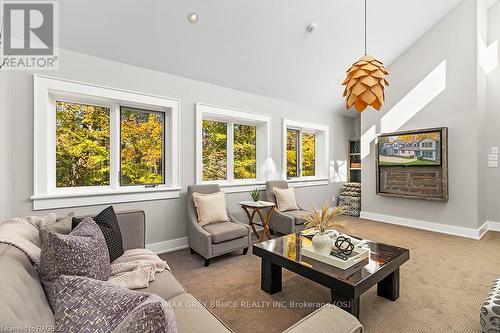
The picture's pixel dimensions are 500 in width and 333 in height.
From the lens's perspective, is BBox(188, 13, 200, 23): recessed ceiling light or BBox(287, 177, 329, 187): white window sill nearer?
BBox(188, 13, 200, 23): recessed ceiling light

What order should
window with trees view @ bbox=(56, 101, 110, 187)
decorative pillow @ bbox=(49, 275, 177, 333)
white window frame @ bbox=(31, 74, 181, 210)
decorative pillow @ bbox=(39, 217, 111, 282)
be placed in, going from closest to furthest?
1. decorative pillow @ bbox=(49, 275, 177, 333)
2. decorative pillow @ bbox=(39, 217, 111, 282)
3. white window frame @ bbox=(31, 74, 181, 210)
4. window with trees view @ bbox=(56, 101, 110, 187)

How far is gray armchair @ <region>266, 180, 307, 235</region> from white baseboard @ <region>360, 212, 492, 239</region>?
219 centimetres

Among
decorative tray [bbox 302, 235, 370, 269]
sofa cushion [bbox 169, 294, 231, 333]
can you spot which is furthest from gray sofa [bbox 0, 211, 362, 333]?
decorative tray [bbox 302, 235, 370, 269]

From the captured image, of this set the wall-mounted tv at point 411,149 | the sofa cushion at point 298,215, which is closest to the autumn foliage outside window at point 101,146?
the sofa cushion at point 298,215

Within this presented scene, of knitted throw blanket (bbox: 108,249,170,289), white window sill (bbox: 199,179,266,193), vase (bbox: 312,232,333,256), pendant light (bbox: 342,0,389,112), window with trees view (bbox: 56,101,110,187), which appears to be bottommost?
knitted throw blanket (bbox: 108,249,170,289)

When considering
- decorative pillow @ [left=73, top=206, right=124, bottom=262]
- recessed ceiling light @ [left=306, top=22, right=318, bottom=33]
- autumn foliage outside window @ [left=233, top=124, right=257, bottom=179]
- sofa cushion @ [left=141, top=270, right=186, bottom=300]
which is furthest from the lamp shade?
autumn foliage outside window @ [left=233, top=124, right=257, bottom=179]

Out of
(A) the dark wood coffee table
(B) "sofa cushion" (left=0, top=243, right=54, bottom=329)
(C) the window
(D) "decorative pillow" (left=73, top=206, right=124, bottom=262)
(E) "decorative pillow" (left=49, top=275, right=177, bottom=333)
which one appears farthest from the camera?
(C) the window

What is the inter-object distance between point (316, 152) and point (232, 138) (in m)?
2.58

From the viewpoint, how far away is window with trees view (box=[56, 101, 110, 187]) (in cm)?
296

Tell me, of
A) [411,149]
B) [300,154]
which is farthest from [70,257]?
[411,149]

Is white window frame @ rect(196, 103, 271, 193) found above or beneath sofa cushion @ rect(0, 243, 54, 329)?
above

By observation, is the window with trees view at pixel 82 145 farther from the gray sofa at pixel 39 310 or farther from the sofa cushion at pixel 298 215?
the sofa cushion at pixel 298 215

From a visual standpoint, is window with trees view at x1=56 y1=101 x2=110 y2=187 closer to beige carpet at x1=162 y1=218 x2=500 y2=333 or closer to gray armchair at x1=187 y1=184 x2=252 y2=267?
gray armchair at x1=187 y1=184 x2=252 y2=267

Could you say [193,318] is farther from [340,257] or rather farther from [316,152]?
[316,152]
